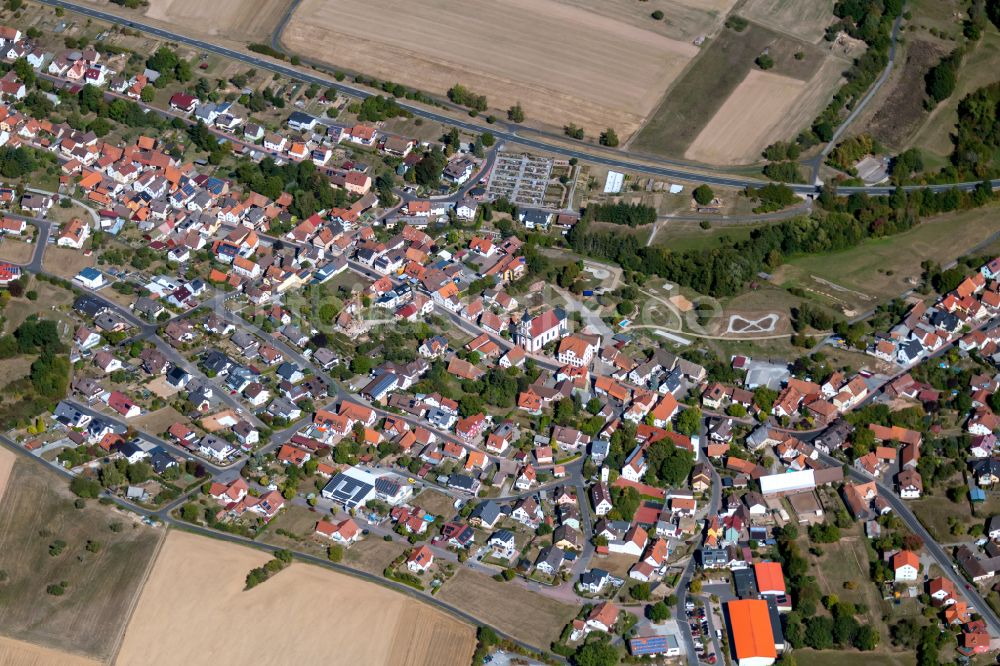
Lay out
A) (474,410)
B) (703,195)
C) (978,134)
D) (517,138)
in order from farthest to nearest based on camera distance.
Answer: (978,134) → (517,138) → (703,195) → (474,410)

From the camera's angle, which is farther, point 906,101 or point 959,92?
point 959,92

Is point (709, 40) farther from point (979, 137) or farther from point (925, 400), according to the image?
point (925, 400)

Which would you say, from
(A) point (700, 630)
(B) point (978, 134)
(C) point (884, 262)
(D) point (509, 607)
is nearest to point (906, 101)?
(B) point (978, 134)

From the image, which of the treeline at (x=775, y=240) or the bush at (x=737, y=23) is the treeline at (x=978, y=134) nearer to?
the treeline at (x=775, y=240)

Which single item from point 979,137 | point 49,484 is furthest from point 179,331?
point 979,137

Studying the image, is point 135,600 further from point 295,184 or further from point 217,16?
point 217,16

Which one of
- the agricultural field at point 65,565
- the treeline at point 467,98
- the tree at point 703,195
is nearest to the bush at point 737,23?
the tree at point 703,195
